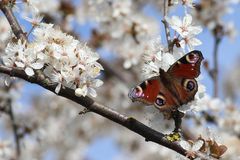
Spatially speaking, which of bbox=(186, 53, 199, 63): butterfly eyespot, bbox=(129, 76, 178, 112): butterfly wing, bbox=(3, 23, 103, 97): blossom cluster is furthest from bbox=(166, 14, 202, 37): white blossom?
bbox=(3, 23, 103, 97): blossom cluster

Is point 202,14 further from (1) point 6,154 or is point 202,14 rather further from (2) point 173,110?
(2) point 173,110

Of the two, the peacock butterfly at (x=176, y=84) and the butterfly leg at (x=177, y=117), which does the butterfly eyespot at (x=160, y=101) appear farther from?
the butterfly leg at (x=177, y=117)

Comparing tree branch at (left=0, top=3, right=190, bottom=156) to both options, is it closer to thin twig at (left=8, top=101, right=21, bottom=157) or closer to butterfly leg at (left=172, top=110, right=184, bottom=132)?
butterfly leg at (left=172, top=110, right=184, bottom=132)

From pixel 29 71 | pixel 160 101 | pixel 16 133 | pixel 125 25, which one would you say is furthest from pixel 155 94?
pixel 125 25

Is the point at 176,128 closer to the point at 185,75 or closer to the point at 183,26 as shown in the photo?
the point at 185,75

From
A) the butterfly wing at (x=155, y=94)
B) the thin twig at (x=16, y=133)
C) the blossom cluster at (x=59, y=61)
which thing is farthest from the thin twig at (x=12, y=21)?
the thin twig at (x=16, y=133)

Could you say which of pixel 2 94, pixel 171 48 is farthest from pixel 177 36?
pixel 2 94
